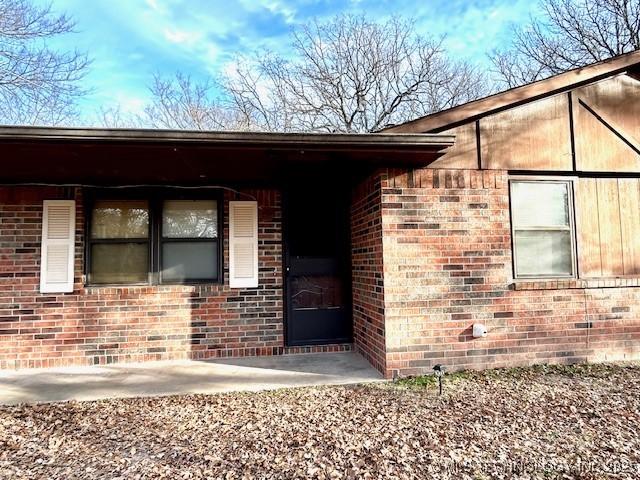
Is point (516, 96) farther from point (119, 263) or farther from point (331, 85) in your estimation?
point (331, 85)

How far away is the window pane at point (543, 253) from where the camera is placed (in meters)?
4.31

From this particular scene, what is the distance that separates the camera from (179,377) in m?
4.07

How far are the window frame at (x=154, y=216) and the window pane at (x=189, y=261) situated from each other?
51 millimetres

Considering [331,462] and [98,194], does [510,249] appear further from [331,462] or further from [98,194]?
[98,194]

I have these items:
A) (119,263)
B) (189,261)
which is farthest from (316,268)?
(119,263)

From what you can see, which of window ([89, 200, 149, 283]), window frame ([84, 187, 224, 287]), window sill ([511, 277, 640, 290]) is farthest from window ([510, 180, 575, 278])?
window ([89, 200, 149, 283])

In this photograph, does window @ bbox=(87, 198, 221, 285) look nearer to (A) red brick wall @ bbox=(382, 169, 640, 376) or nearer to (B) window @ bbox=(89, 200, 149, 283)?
Answer: (B) window @ bbox=(89, 200, 149, 283)

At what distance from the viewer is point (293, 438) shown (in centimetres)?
268

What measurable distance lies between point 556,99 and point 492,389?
3431 mm

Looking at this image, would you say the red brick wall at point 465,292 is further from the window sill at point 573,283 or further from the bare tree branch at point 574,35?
the bare tree branch at point 574,35

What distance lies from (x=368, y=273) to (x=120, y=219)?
337cm

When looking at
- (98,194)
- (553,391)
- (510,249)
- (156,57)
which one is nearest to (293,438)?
(553,391)

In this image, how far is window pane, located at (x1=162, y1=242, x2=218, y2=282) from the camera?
487 cm

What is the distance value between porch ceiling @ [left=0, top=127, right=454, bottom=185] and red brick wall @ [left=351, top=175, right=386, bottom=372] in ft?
1.37
